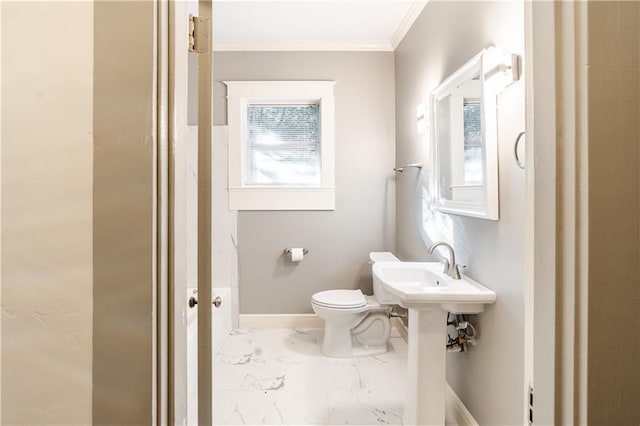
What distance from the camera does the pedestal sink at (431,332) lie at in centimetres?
158

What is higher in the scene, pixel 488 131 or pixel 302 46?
pixel 302 46

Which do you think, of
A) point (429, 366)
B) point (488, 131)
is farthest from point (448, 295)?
point (488, 131)

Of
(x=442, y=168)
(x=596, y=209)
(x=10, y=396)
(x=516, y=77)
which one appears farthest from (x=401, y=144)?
(x=10, y=396)

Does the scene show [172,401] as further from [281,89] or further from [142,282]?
[281,89]

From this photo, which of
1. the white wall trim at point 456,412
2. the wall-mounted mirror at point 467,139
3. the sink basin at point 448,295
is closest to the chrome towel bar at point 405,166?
the wall-mounted mirror at point 467,139

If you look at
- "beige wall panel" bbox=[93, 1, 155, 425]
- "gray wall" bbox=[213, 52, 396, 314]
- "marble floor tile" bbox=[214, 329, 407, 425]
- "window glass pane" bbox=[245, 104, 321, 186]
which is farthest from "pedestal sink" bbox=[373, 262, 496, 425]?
"window glass pane" bbox=[245, 104, 321, 186]

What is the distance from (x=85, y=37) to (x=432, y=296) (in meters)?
1.44

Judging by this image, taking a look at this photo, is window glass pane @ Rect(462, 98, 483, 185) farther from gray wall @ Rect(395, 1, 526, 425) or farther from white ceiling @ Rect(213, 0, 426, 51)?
white ceiling @ Rect(213, 0, 426, 51)

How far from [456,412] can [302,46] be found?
295 centimetres

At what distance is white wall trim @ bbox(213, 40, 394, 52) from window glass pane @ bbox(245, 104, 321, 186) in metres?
0.48

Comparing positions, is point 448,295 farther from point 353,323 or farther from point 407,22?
point 407,22

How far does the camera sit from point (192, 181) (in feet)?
8.68

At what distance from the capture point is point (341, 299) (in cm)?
276

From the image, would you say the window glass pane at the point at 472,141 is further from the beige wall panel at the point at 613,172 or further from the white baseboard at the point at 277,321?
the white baseboard at the point at 277,321
